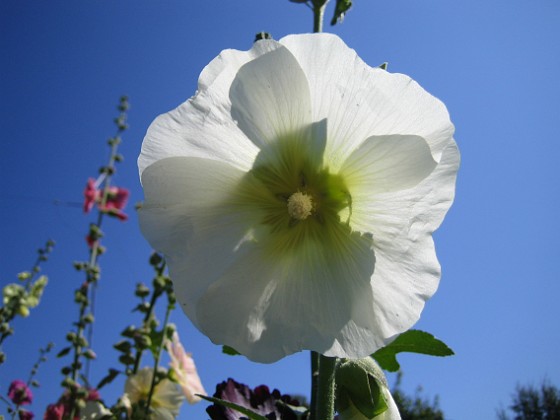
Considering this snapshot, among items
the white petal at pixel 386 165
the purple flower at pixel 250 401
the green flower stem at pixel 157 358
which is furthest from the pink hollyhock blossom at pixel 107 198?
the white petal at pixel 386 165

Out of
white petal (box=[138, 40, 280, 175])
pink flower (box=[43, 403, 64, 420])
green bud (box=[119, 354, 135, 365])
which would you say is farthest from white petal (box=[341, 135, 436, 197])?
pink flower (box=[43, 403, 64, 420])

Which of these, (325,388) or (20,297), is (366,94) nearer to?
(325,388)

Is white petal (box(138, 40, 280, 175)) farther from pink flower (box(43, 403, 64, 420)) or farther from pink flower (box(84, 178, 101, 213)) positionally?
pink flower (box(84, 178, 101, 213))

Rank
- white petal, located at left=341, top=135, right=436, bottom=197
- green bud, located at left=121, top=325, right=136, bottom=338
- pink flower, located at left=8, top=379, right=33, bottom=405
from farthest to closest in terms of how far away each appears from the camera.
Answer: pink flower, located at left=8, top=379, right=33, bottom=405
green bud, located at left=121, top=325, right=136, bottom=338
white petal, located at left=341, top=135, right=436, bottom=197

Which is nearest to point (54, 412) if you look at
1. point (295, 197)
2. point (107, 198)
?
point (107, 198)

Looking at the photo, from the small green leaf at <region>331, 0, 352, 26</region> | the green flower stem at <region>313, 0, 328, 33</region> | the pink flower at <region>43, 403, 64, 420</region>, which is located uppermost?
the small green leaf at <region>331, 0, 352, 26</region>

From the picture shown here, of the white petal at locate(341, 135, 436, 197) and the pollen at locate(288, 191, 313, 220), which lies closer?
the white petal at locate(341, 135, 436, 197)
